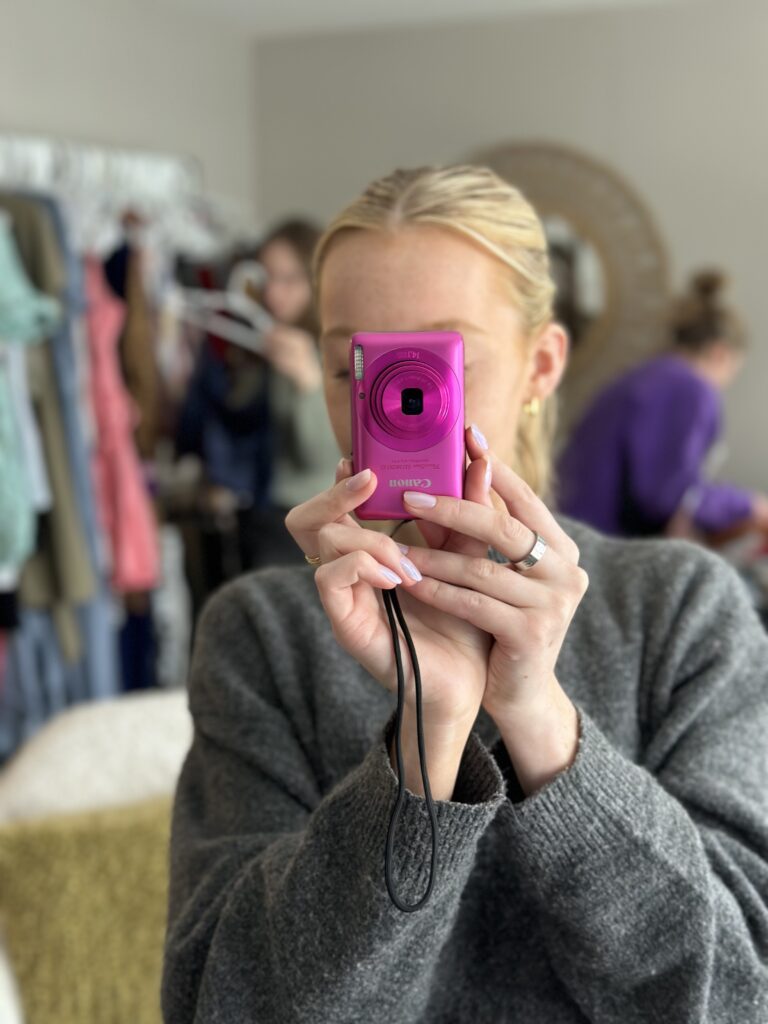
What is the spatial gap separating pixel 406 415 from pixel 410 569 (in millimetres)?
84

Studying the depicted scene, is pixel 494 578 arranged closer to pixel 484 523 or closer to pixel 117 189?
pixel 484 523

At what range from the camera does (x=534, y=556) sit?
Answer: 1.87 ft

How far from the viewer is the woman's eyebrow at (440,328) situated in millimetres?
723

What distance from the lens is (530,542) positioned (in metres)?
0.57

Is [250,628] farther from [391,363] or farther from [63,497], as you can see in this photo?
[63,497]

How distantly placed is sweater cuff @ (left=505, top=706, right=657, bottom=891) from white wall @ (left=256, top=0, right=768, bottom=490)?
309 cm

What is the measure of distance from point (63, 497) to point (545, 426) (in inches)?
59.0

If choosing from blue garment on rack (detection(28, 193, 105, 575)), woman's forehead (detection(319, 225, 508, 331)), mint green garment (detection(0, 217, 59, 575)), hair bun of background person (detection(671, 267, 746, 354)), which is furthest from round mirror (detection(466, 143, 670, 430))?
woman's forehead (detection(319, 225, 508, 331))

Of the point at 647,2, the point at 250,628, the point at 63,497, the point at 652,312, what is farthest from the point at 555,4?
the point at 250,628

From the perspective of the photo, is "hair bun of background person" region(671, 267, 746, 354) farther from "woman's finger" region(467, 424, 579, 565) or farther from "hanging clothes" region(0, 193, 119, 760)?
"woman's finger" region(467, 424, 579, 565)

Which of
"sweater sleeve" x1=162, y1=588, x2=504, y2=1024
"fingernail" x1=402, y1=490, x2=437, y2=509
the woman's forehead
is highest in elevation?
the woman's forehead

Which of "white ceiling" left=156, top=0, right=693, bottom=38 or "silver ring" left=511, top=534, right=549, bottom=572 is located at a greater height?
"white ceiling" left=156, top=0, right=693, bottom=38

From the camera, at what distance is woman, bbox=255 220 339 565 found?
2.58m

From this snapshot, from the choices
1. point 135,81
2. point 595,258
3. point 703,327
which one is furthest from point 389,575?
point 595,258
